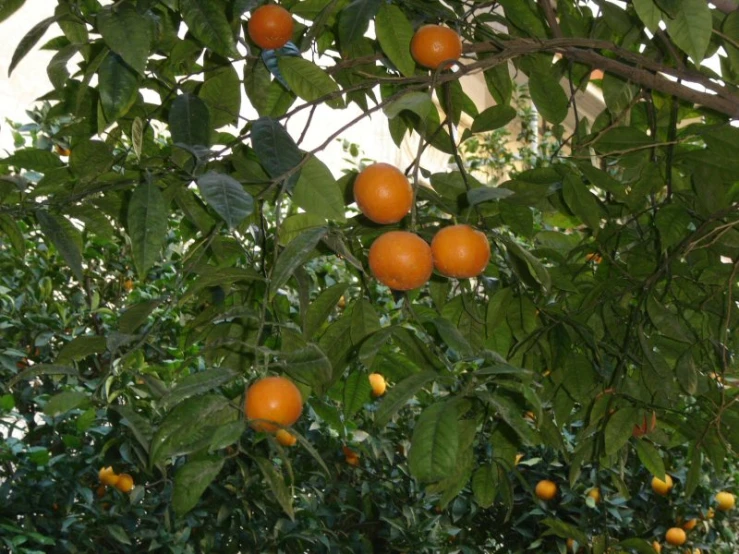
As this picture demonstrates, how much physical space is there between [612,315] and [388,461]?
3.05ft

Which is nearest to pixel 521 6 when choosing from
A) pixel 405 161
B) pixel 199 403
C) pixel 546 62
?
pixel 546 62

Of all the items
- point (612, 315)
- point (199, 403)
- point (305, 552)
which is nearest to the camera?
point (199, 403)

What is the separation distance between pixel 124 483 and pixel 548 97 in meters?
1.08

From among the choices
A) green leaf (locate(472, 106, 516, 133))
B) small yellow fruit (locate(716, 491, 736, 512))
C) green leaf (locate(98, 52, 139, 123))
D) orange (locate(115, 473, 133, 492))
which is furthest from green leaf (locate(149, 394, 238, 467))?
small yellow fruit (locate(716, 491, 736, 512))

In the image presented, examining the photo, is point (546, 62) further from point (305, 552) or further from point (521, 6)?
point (305, 552)

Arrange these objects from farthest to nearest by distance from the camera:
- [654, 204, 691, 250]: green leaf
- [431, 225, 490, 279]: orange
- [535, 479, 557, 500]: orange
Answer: [535, 479, 557, 500]: orange
[654, 204, 691, 250]: green leaf
[431, 225, 490, 279]: orange

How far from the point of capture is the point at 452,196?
3.70 ft

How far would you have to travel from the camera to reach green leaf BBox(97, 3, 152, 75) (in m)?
0.79

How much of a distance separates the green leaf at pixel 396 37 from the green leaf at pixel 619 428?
51 centimetres

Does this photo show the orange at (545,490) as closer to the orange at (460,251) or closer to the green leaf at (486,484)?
the green leaf at (486,484)

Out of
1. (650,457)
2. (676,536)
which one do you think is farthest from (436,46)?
(676,536)

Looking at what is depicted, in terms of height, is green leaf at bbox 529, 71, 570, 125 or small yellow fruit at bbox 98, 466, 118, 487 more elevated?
green leaf at bbox 529, 71, 570, 125

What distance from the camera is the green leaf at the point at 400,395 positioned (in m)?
0.68

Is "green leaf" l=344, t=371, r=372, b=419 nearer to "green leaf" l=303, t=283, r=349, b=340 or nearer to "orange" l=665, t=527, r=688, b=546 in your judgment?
"green leaf" l=303, t=283, r=349, b=340
